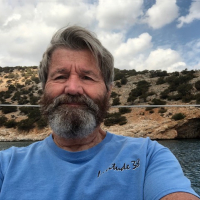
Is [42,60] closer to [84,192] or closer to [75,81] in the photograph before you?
[75,81]

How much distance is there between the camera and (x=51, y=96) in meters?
1.34

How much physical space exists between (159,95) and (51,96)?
81.6 ft

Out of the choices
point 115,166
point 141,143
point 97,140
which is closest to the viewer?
point 115,166

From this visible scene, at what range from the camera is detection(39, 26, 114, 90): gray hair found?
140 cm

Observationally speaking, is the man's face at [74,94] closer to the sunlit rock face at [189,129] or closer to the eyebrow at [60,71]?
the eyebrow at [60,71]

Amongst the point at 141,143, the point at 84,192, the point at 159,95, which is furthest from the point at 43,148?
the point at 159,95

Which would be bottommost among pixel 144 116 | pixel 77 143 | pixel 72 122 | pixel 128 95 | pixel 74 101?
pixel 144 116

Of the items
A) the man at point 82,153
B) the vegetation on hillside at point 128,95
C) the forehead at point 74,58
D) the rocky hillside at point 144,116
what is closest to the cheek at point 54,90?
the man at point 82,153

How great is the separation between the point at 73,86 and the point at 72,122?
0.72ft

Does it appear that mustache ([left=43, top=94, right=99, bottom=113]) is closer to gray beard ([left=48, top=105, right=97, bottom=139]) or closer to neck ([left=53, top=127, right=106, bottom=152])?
gray beard ([left=48, top=105, right=97, bottom=139])

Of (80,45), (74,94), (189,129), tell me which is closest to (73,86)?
(74,94)

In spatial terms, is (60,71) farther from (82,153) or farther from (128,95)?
(128,95)

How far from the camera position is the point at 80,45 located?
1.41m

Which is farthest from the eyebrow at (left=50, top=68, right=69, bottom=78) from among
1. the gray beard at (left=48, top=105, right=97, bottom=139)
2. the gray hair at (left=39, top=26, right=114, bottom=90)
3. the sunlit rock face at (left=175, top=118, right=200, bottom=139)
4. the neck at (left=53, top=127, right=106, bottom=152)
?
the sunlit rock face at (left=175, top=118, right=200, bottom=139)
